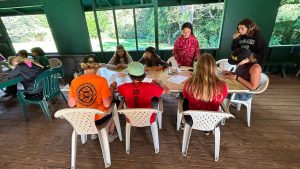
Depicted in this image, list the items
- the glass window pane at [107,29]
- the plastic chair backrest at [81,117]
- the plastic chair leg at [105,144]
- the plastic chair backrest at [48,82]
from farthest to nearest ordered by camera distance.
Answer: the glass window pane at [107,29]
the plastic chair backrest at [48,82]
the plastic chair leg at [105,144]
the plastic chair backrest at [81,117]

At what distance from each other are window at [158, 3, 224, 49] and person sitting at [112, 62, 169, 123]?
2741mm

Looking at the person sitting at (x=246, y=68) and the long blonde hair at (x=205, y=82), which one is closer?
the long blonde hair at (x=205, y=82)

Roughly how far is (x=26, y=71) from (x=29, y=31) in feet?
9.11

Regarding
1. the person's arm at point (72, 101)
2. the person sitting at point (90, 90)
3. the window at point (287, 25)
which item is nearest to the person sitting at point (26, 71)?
the person's arm at point (72, 101)

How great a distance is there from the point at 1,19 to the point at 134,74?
4.98m

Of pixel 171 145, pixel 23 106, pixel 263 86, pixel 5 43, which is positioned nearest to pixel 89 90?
pixel 171 145

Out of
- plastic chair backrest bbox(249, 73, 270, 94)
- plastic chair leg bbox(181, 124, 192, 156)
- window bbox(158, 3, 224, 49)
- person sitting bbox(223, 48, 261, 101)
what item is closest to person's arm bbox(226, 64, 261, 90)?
person sitting bbox(223, 48, 261, 101)

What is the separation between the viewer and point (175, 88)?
1.96 m

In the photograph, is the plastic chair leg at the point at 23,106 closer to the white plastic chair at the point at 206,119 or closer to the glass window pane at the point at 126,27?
the glass window pane at the point at 126,27

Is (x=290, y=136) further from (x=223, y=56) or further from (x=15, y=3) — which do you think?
(x=15, y=3)

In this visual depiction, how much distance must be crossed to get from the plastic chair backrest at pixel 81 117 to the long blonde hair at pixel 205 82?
0.92 m

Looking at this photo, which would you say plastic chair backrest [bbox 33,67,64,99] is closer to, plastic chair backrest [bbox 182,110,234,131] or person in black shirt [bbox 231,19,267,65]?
plastic chair backrest [bbox 182,110,234,131]

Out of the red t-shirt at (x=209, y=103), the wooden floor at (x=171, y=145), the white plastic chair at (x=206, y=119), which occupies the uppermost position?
the red t-shirt at (x=209, y=103)

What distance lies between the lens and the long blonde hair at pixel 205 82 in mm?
1584
